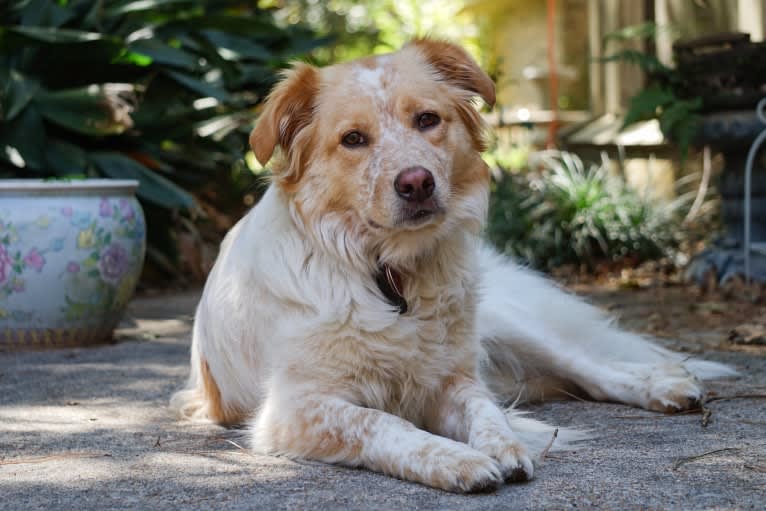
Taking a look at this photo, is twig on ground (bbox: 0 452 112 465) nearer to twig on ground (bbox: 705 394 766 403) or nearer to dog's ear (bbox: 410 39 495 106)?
dog's ear (bbox: 410 39 495 106)

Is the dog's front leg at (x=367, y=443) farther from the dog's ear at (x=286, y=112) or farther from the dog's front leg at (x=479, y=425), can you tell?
the dog's ear at (x=286, y=112)

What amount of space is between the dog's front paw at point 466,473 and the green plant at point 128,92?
170 inches

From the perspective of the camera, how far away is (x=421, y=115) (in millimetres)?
3186

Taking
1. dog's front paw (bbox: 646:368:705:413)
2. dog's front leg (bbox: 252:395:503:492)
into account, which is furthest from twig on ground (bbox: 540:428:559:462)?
dog's front paw (bbox: 646:368:705:413)

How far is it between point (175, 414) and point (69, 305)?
1554 millimetres

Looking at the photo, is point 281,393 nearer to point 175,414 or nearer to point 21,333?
point 175,414

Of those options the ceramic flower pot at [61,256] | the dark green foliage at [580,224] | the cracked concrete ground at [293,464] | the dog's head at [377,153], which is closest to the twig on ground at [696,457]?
the cracked concrete ground at [293,464]

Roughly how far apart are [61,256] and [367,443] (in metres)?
2.71

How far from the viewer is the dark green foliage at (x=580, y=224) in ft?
25.6

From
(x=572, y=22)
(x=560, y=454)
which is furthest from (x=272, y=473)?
(x=572, y=22)

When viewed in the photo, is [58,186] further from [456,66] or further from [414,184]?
[414,184]

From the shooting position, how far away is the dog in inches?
117

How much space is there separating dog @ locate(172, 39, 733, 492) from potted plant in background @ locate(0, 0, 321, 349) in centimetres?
170

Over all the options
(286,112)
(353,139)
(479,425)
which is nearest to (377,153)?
(353,139)
